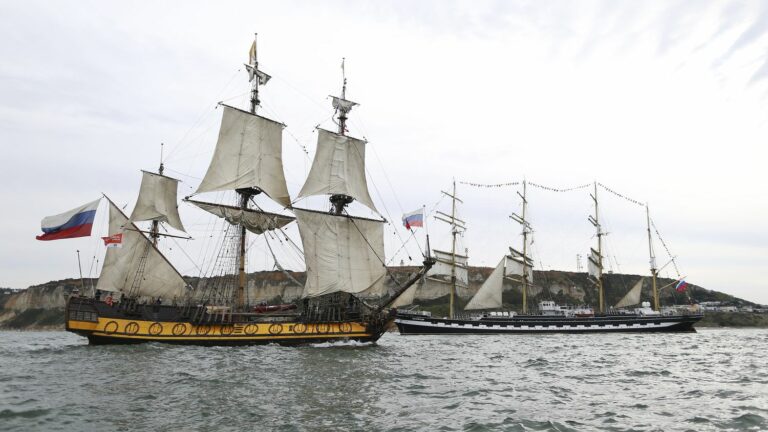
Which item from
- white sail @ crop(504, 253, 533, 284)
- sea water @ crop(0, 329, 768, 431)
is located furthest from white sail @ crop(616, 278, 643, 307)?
sea water @ crop(0, 329, 768, 431)

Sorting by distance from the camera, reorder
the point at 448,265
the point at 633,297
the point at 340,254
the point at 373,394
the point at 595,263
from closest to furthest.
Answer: the point at 373,394, the point at 340,254, the point at 633,297, the point at 448,265, the point at 595,263

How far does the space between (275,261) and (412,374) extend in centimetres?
2532

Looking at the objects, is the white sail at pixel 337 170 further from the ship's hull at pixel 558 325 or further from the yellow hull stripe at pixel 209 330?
the ship's hull at pixel 558 325

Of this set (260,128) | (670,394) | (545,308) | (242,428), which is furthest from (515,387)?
(545,308)

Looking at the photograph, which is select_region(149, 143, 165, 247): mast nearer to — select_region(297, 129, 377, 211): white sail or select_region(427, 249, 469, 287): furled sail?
select_region(297, 129, 377, 211): white sail

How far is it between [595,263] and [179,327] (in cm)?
7127

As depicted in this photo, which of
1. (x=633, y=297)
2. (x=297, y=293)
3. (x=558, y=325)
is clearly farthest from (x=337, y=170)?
(x=297, y=293)

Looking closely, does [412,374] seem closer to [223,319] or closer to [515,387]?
[515,387]

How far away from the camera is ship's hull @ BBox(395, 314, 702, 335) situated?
68562mm

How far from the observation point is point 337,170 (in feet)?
157

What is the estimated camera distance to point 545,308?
75.2 metres

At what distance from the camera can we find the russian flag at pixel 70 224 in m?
32.6

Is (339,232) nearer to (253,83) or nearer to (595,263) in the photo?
(253,83)

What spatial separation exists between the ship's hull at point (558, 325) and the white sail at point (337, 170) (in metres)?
27.2
